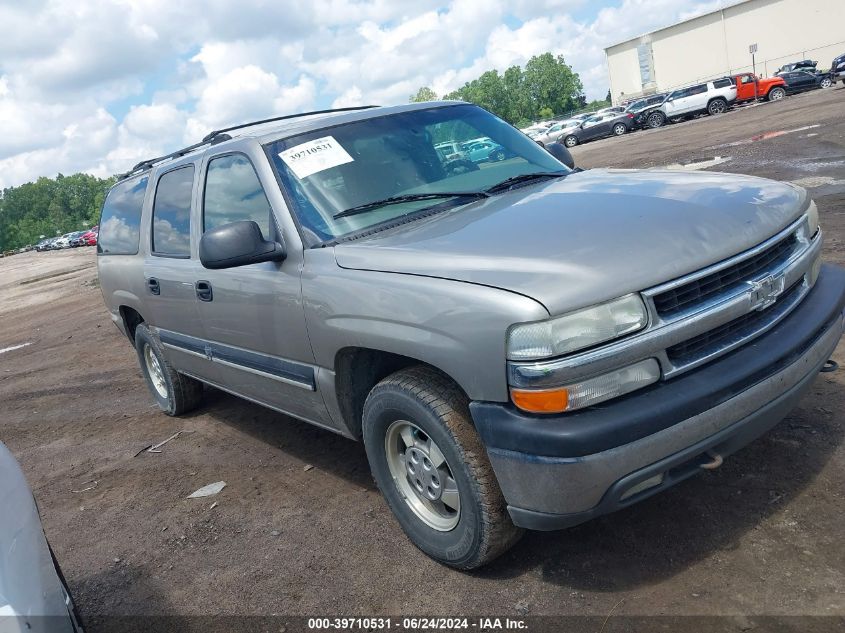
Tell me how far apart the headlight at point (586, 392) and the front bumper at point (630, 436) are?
3cm

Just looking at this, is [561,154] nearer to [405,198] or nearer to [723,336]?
[405,198]

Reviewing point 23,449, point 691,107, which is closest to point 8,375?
point 23,449

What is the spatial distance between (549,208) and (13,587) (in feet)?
7.58

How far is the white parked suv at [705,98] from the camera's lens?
110 ft

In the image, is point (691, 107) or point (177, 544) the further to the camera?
point (691, 107)

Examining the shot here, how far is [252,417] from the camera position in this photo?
5.59 m

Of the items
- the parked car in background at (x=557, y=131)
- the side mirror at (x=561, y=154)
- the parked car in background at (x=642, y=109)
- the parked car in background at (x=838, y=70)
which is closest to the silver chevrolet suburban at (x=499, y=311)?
the side mirror at (x=561, y=154)

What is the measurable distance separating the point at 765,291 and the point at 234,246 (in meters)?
2.22

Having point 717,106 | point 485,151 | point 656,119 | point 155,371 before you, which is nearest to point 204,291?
point 485,151

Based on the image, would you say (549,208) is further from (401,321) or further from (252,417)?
(252,417)

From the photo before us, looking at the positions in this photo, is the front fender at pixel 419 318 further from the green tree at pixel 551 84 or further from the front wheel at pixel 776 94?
the green tree at pixel 551 84

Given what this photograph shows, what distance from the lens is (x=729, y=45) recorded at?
72.1 metres

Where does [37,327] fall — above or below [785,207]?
below

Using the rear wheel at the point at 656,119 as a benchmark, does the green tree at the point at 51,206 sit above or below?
above
